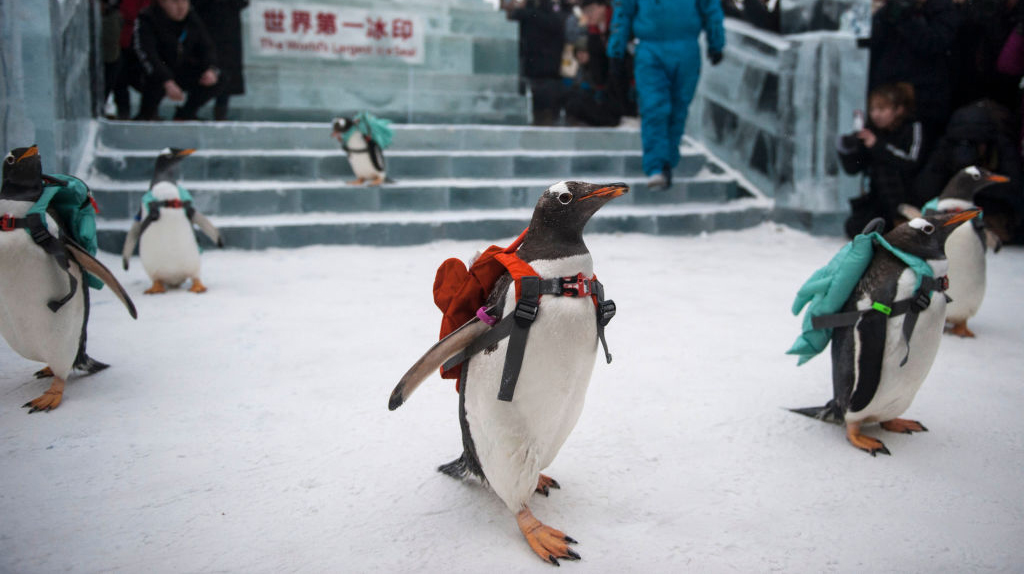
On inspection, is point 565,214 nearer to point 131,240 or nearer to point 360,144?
point 131,240

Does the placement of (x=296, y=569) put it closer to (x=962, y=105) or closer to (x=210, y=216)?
(x=210, y=216)

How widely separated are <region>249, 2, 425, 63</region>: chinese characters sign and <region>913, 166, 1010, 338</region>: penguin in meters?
6.52

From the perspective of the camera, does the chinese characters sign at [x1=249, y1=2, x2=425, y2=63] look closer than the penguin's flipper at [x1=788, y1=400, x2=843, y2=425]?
No

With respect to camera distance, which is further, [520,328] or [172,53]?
[172,53]

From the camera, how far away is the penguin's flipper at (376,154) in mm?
5715

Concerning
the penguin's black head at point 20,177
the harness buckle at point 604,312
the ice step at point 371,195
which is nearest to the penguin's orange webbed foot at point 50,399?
the penguin's black head at point 20,177

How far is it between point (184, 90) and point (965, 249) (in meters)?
6.47

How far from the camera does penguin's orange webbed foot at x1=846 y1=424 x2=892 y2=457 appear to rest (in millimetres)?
2105

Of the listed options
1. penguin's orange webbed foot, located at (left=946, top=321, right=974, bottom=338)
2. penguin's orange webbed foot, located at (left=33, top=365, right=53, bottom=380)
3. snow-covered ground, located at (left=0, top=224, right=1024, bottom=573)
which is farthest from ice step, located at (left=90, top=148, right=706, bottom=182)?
penguin's orange webbed foot, located at (left=946, top=321, right=974, bottom=338)

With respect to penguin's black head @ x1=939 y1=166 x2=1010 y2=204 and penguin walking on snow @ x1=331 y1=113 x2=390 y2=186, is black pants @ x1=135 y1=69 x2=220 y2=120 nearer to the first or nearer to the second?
penguin walking on snow @ x1=331 y1=113 x2=390 y2=186

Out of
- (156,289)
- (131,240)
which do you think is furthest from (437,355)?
(131,240)

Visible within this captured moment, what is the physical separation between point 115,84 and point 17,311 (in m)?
5.42

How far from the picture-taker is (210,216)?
5359mm

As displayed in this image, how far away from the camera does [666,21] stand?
5543mm
